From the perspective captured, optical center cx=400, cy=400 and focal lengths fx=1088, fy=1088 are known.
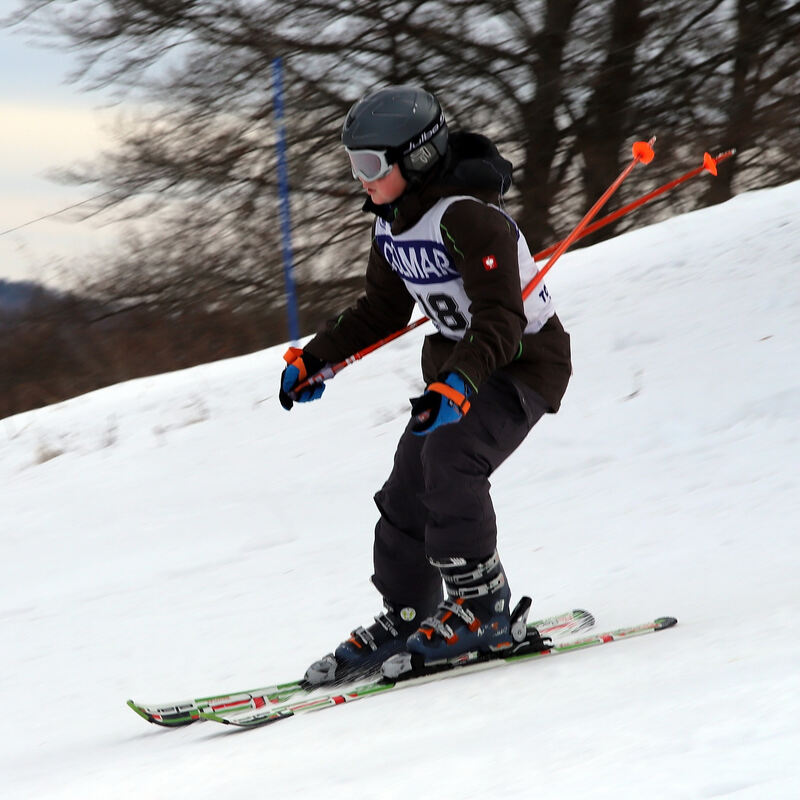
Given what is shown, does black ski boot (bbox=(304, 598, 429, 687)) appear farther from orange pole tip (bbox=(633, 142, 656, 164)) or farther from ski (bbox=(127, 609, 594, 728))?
orange pole tip (bbox=(633, 142, 656, 164))

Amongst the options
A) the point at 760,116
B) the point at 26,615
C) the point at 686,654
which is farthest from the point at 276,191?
the point at 686,654

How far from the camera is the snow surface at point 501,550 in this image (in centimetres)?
205

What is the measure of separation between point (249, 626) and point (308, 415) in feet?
9.06

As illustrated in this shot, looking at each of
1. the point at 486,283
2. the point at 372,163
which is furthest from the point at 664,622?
the point at 372,163

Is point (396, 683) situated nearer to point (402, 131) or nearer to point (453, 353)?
point (453, 353)

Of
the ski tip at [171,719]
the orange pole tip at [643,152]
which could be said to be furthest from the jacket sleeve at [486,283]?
the ski tip at [171,719]

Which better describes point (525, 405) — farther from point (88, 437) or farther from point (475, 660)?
point (88, 437)

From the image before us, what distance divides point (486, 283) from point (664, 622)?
110cm

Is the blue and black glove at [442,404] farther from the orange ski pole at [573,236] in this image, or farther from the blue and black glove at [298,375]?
the blue and black glove at [298,375]

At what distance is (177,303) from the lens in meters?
13.4

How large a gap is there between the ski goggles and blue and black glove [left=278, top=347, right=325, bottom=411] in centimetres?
65

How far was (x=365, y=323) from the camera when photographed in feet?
10.9

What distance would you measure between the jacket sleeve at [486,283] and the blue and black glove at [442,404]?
0.06 m

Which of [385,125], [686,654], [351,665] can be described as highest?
[385,125]
